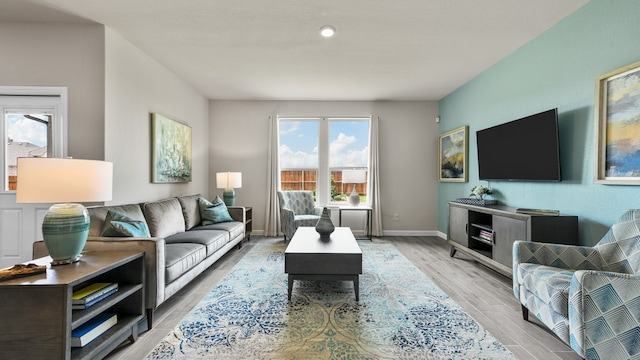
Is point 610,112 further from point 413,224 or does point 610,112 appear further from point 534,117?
point 413,224

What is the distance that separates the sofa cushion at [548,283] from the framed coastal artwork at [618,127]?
937 mm

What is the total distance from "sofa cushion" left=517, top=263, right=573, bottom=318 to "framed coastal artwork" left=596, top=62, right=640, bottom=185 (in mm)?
937

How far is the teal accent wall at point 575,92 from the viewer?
2215mm

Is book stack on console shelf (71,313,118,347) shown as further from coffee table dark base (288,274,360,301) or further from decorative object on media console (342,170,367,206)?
decorative object on media console (342,170,367,206)

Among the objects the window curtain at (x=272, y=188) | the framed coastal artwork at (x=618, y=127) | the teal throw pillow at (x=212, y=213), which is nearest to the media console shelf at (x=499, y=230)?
the framed coastal artwork at (x=618, y=127)

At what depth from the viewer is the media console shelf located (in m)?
2.54

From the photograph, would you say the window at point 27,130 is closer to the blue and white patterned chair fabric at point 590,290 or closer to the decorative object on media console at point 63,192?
the decorative object on media console at point 63,192

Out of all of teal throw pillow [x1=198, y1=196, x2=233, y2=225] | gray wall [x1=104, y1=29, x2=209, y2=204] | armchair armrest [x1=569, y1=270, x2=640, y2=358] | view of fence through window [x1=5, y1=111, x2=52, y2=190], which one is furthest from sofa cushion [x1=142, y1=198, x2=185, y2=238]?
armchair armrest [x1=569, y1=270, x2=640, y2=358]

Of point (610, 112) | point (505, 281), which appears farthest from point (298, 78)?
point (505, 281)

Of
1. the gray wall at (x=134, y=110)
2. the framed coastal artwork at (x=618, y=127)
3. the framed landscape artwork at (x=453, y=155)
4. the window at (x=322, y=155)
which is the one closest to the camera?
the framed coastal artwork at (x=618, y=127)

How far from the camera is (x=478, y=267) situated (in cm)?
359

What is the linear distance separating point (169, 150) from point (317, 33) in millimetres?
2679

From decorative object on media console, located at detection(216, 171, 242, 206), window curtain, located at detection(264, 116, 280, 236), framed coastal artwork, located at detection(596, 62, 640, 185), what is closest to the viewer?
framed coastal artwork, located at detection(596, 62, 640, 185)

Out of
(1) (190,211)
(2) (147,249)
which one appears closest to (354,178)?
(1) (190,211)
